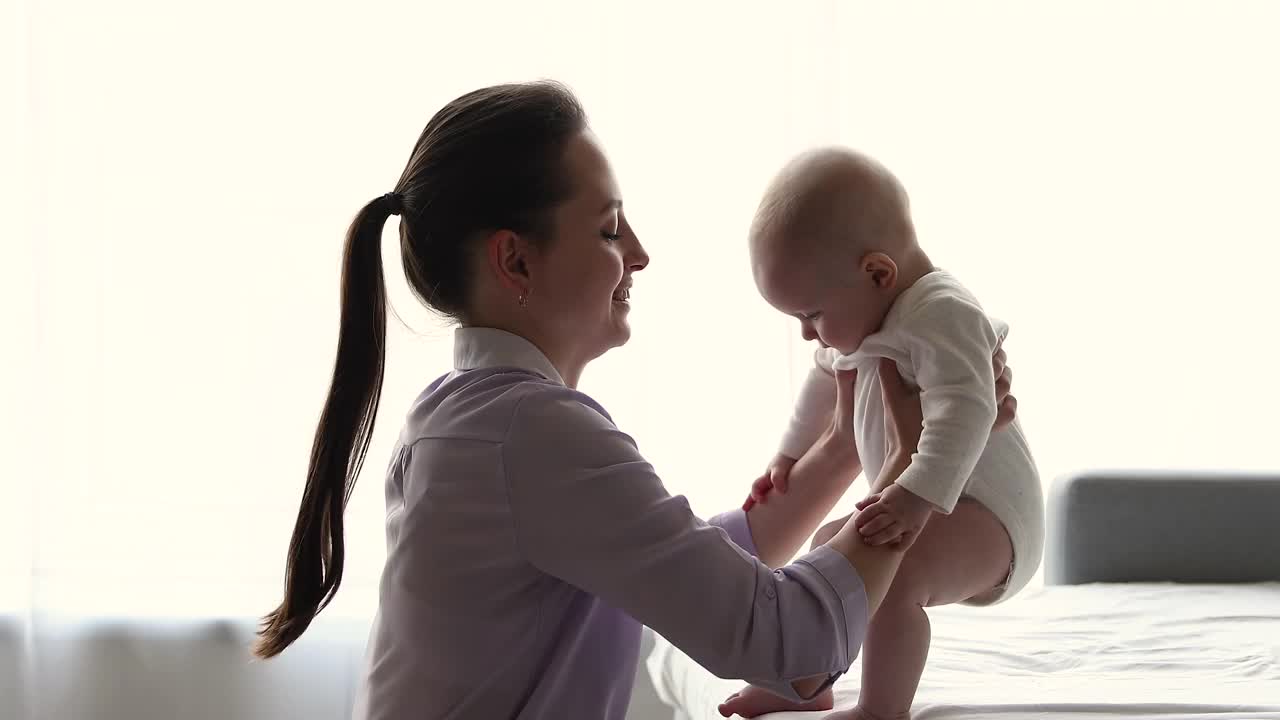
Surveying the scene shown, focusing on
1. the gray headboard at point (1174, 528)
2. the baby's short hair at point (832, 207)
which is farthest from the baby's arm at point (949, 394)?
the gray headboard at point (1174, 528)

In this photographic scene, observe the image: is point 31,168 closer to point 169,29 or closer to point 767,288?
point 169,29

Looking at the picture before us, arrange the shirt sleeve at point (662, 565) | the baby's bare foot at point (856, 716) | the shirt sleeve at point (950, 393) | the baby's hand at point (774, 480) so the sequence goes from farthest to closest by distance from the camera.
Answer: the baby's hand at point (774, 480) → the baby's bare foot at point (856, 716) → the shirt sleeve at point (950, 393) → the shirt sleeve at point (662, 565)

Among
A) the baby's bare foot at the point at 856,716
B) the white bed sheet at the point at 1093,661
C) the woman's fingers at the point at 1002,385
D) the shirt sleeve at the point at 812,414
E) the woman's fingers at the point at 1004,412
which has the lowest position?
the white bed sheet at the point at 1093,661

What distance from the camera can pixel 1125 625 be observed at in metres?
1.92

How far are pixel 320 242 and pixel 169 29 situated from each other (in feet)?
2.04

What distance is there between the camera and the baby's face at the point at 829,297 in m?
1.32

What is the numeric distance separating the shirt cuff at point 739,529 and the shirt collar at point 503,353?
0.36m

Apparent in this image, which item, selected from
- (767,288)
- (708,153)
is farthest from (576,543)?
(708,153)

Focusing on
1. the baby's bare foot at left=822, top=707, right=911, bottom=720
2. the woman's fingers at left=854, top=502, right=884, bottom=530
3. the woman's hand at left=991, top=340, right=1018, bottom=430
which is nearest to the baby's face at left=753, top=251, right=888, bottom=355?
the woman's hand at left=991, top=340, right=1018, bottom=430

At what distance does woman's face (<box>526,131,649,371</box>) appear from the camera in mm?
1258

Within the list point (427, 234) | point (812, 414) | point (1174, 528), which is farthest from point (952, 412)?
point (1174, 528)

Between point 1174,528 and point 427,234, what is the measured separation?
171 centimetres

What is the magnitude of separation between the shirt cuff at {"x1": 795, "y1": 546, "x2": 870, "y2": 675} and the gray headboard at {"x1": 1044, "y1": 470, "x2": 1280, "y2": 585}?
54.8 inches

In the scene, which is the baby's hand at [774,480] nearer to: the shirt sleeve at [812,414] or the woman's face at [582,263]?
the shirt sleeve at [812,414]
